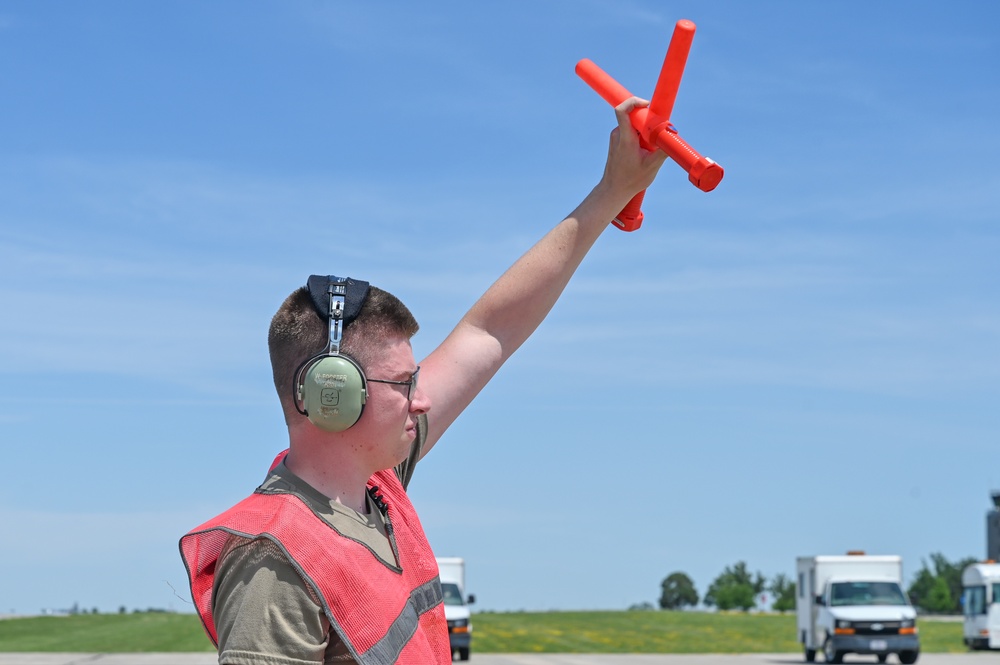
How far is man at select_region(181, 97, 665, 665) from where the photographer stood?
89.7 inches

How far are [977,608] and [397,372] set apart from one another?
44.7 metres

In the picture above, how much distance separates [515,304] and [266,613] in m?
1.28

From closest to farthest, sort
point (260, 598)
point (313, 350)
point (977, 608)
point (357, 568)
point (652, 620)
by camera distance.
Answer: point (260, 598)
point (357, 568)
point (313, 350)
point (977, 608)
point (652, 620)

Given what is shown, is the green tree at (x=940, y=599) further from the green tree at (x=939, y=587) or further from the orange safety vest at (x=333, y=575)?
the orange safety vest at (x=333, y=575)

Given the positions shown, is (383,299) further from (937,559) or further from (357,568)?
(937,559)

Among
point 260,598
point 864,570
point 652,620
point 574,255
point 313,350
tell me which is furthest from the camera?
point 652,620

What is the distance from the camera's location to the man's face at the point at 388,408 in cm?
260

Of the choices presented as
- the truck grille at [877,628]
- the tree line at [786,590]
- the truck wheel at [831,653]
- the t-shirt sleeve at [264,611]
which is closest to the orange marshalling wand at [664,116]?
the t-shirt sleeve at [264,611]

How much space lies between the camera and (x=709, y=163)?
2.64 meters

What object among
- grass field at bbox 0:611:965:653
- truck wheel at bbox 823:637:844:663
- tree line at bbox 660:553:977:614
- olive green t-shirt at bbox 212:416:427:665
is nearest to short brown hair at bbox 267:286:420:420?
olive green t-shirt at bbox 212:416:427:665

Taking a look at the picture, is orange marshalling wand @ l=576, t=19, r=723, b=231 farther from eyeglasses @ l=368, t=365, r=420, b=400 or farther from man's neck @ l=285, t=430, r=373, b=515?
man's neck @ l=285, t=430, r=373, b=515

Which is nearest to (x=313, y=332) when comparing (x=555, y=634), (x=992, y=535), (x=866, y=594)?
(x=866, y=594)

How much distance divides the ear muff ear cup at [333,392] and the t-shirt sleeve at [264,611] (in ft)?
0.94

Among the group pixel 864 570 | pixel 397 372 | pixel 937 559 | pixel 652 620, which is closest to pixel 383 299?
pixel 397 372
